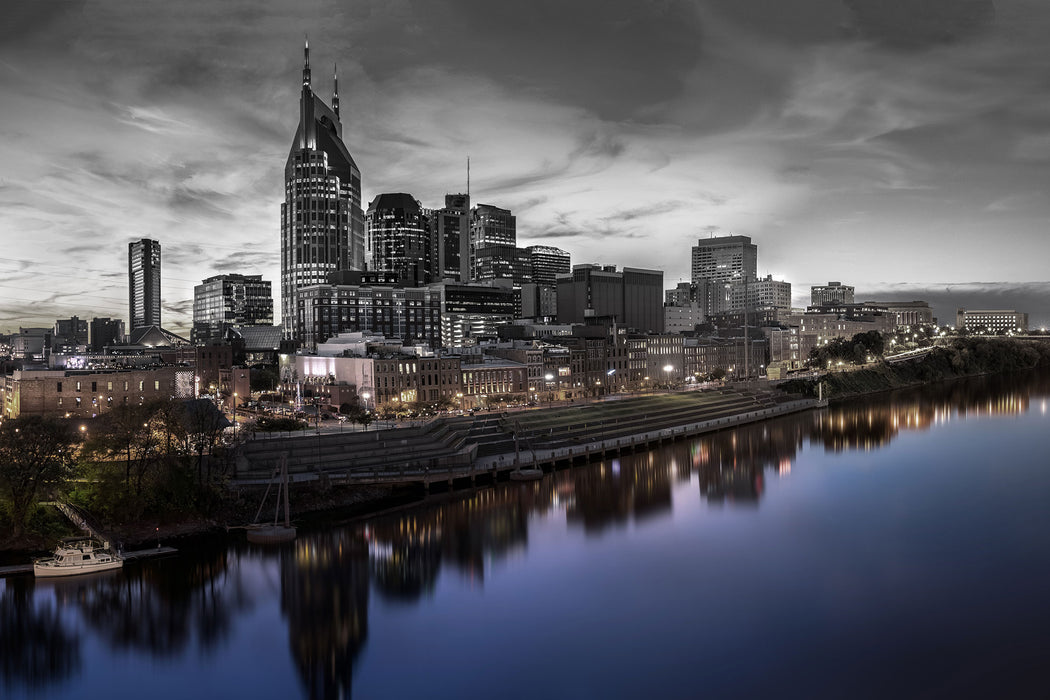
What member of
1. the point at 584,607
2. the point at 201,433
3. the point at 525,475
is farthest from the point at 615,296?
the point at 584,607

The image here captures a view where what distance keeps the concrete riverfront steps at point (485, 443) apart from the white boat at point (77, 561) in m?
9.10

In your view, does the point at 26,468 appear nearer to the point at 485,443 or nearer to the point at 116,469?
the point at 116,469

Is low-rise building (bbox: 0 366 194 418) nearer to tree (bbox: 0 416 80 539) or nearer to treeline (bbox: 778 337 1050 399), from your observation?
tree (bbox: 0 416 80 539)

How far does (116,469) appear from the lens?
37.8 meters

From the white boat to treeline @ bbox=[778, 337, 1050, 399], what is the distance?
267 ft

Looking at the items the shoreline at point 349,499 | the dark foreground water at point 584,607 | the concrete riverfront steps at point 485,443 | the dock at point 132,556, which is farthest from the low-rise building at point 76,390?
the dark foreground water at point 584,607

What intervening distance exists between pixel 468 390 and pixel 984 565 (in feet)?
147

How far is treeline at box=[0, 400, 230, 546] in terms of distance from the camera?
113 ft

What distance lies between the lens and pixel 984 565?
34.9 metres

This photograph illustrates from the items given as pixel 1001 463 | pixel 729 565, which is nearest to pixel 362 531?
pixel 729 565

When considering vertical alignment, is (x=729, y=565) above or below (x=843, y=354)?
below

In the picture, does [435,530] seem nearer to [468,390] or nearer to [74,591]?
[74,591]

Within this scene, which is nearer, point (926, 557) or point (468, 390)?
point (926, 557)

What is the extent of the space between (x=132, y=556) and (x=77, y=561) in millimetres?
2140
